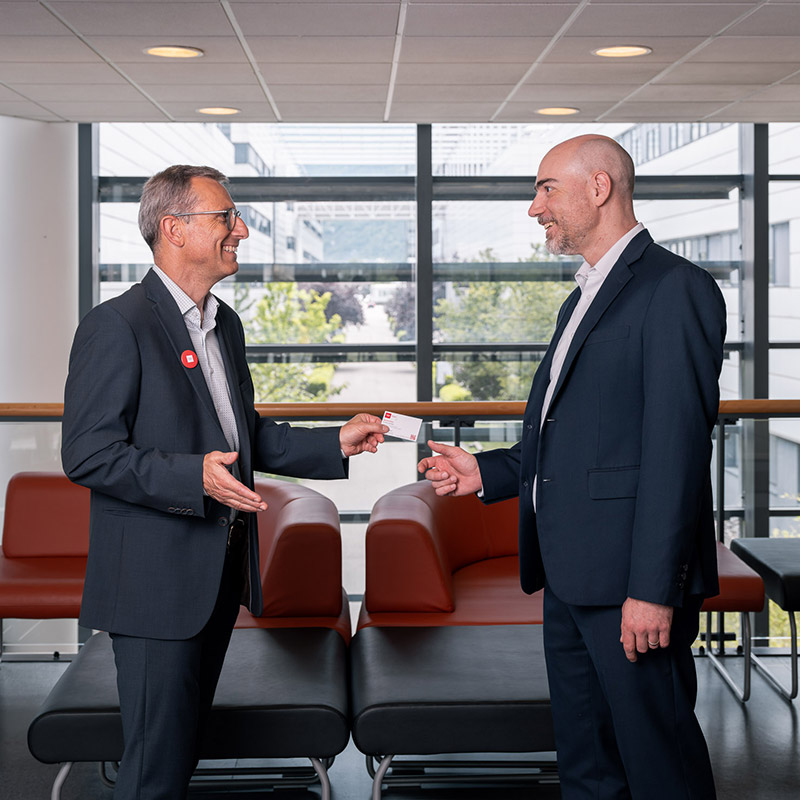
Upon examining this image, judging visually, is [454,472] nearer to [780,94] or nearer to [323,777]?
[323,777]

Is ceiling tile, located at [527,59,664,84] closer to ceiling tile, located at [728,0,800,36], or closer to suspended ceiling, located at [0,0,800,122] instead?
suspended ceiling, located at [0,0,800,122]

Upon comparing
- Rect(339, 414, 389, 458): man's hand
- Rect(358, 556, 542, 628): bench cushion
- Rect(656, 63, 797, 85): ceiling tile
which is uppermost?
Rect(656, 63, 797, 85): ceiling tile

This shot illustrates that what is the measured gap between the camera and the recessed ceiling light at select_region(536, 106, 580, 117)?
7.84 m

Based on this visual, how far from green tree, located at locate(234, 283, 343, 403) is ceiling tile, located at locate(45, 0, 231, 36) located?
12.9 feet

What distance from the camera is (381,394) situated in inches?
371

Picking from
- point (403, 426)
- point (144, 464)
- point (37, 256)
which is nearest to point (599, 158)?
point (403, 426)

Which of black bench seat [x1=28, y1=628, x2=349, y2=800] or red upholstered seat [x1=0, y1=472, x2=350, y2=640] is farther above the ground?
A: red upholstered seat [x1=0, y1=472, x2=350, y2=640]

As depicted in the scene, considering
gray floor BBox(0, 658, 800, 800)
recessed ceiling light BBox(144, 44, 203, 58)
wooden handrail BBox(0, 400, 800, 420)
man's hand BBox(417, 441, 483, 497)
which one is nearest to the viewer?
man's hand BBox(417, 441, 483, 497)

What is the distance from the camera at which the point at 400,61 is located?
6.19 meters

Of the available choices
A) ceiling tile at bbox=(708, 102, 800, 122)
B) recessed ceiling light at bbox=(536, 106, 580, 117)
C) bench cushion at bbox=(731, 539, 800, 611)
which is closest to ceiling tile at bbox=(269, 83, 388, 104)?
recessed ceiling light at bbox=(536, 106, 580, 117)

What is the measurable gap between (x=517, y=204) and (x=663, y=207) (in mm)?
1359

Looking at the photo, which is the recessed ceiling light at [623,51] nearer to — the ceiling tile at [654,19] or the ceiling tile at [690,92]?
the ceiling tile at [654,19]

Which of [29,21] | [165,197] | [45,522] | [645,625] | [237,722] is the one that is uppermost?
[29,21]

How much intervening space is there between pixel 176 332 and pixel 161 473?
36 centimetres
